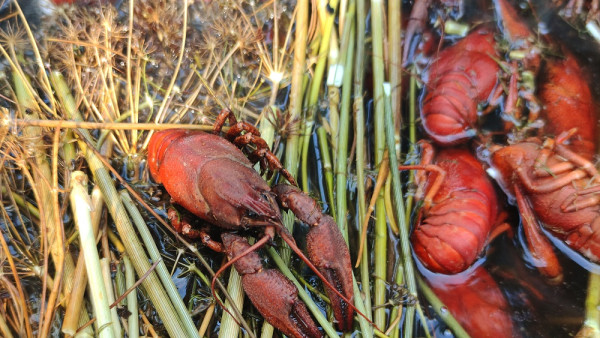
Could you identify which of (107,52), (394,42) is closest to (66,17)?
(107,52)

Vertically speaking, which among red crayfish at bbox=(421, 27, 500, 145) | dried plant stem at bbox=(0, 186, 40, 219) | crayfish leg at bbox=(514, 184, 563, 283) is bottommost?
crayfish leg at bbox=(514, 184, 563, 283)

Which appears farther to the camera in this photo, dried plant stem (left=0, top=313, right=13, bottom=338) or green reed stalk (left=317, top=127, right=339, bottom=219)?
green reed stalk (left=317, top=127, right=339, bottom=219)

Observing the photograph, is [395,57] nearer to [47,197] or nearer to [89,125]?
[89,125]

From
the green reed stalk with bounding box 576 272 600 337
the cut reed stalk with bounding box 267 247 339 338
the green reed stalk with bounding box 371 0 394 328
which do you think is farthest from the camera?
the green reed stalk with bounding box 371 0 394 328

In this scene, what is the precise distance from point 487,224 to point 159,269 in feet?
6.48

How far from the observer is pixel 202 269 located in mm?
2641

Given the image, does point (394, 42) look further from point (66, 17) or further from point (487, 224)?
point (66, 17)

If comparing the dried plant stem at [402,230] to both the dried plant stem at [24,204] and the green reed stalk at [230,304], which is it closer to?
the green reed stalk at [230,304]

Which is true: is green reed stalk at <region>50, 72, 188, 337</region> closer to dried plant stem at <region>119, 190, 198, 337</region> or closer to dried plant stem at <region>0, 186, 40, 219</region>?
dried plant stem at <region>119, 190, 198, 337</region>

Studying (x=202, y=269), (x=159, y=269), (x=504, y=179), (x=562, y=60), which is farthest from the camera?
(x=562, y=60)

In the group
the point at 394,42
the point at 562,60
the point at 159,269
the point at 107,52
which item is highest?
the point at 107,52

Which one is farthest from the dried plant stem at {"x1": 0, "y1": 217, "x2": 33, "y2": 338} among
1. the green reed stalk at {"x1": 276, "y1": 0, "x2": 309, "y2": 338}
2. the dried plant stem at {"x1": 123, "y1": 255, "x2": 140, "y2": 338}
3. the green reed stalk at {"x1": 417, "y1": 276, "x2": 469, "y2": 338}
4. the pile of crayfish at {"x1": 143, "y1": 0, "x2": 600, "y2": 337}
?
the green reed stalk at {"x1": 417, "y1": 276, "x2": 469, "y2": 338}

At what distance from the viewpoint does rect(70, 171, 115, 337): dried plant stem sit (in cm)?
218

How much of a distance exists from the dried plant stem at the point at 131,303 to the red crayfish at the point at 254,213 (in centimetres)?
37
